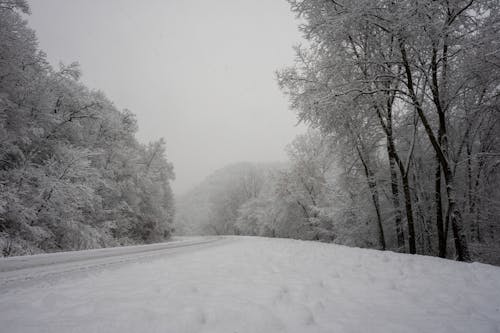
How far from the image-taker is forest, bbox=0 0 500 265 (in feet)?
25.3

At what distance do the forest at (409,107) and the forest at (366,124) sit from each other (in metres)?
0.07

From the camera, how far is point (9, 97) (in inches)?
453

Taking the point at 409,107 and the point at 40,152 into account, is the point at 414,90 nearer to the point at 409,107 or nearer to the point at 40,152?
the point at 409,107

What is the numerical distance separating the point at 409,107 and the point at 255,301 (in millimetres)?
11972

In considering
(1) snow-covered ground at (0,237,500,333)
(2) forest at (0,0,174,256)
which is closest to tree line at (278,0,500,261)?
(1) snow-covered ground at (0,237,500,333)

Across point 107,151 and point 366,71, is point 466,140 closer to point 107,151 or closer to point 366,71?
point 366,71

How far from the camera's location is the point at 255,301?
3248mm

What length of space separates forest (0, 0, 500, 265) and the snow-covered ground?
526cm

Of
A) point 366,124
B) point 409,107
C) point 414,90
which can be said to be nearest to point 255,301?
point 366,124

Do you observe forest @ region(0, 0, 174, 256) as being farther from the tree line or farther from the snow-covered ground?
the tree line

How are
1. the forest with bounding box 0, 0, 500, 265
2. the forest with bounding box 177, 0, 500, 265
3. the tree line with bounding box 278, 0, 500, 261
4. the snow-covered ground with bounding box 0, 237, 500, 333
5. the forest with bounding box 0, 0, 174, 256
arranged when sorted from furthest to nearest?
the forest with bounding box 0, 0, 174, 256 < the forest with bounding box 0, 0, 500, 265 < the forest with bounding box 177, 0, 500, 265 < the tree line with bounding box 278, 0, 500, 261 < the snow-covered ground with bounding box 0, 237, 500, 333

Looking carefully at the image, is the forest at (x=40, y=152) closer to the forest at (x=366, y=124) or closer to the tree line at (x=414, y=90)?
the forest at (x=366, y=124)

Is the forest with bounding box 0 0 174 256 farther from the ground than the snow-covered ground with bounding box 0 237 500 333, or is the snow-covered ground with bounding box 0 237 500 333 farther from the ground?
the forest with bounding box 0 0 174 256

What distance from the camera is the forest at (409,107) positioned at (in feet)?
23.9
